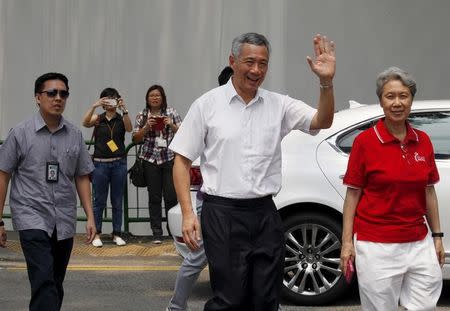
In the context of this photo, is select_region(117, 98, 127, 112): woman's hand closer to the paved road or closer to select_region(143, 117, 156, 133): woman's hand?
select_region(143, 117, 156, 133): woman's hand

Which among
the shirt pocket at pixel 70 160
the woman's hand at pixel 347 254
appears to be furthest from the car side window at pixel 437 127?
the shirt pocket at pixel 70 160

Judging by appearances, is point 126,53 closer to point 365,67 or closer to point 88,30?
point 88,30

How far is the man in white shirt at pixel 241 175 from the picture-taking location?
5.71 meters

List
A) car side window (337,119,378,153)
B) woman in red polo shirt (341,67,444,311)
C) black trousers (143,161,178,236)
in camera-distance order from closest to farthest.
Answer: woman in red polo shirt (341,67,444,311) < car side window (337,119,378,153) < black trousers (143,161,178,236)

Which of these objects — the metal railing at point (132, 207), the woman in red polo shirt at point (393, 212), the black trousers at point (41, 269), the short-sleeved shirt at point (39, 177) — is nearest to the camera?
the woman in red polo shirt at point (393, 212)

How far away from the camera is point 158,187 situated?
40.7 feet

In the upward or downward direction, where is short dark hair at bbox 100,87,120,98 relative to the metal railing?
upward

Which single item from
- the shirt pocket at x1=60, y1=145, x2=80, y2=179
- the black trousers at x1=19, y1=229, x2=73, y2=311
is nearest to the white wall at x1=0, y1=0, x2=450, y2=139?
the shirt pocket at x1=60, y1=145, x2=80, y2=179

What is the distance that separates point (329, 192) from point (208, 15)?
18.2 feet

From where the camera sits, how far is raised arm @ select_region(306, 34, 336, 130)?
5570 mm

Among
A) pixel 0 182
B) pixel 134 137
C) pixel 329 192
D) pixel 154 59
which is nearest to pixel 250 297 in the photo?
pixel 0 182

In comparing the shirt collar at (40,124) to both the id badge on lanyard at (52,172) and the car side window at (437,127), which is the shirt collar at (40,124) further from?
the car side window at (437,127)

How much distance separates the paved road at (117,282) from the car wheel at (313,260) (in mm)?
115

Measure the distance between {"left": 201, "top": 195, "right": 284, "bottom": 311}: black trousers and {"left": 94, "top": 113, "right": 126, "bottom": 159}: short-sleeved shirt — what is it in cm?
658
